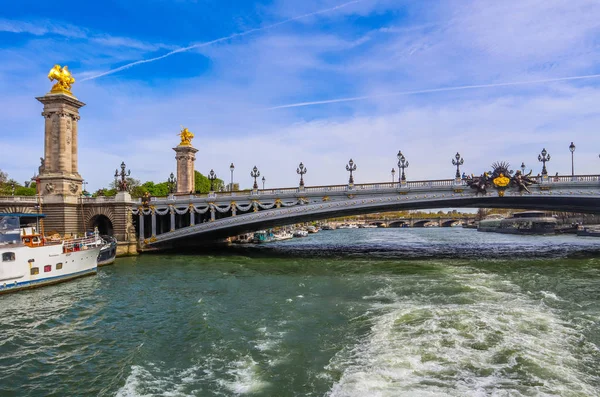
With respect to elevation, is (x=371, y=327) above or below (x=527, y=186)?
below

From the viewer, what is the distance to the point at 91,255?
104 ft

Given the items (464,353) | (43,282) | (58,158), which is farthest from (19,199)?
(464,353)

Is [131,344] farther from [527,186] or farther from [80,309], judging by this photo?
[527,186]

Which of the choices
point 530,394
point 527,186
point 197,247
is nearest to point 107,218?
point 197,247

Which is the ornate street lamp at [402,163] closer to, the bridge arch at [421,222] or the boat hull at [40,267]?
the boat hull at [40,267]

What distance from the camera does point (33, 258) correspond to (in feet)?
86.5

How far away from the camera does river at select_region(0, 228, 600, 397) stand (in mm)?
11521

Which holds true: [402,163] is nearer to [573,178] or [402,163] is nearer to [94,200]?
[573,178]

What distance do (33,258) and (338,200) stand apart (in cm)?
2669

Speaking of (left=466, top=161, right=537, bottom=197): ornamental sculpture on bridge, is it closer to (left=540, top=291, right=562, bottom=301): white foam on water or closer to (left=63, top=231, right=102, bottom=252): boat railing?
(left=540, top=291, right=562, bottom=301): white foam on water

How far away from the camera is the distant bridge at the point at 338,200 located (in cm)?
3981

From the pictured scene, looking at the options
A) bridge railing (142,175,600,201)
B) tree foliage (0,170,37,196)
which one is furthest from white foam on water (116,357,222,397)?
tree foliage (0,170,37,196)

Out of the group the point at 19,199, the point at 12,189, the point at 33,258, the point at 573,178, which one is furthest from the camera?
the point at 12,189

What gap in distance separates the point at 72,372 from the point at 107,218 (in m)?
39.7
